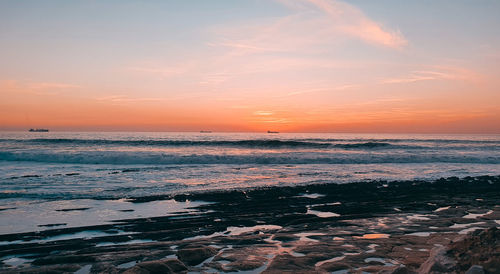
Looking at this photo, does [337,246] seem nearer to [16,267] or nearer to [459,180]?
[16,267]

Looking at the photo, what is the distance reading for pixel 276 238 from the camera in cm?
599

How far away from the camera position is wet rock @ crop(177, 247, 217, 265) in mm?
→ 4733

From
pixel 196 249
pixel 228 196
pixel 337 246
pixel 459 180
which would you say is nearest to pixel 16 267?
pixel 196 249

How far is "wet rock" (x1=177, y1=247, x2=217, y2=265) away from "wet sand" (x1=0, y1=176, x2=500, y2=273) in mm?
14

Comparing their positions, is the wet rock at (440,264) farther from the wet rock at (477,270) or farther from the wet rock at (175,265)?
the wet rock at (175,265)

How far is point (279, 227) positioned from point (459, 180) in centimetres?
1134

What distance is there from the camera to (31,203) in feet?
30.3

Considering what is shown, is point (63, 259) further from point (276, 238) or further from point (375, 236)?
point (375, 236)

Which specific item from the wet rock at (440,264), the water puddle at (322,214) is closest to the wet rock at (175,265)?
the wet rock at (440,264)

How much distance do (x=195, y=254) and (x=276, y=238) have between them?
5.47ft

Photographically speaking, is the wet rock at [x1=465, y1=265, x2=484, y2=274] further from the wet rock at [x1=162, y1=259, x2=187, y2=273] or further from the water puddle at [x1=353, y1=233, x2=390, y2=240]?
the wet rock at [x1=162, y1=259, x2=187, y2=273]

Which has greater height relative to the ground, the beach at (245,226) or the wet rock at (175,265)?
the wet rock at (175,265)

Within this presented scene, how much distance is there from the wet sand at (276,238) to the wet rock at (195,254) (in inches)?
0.6

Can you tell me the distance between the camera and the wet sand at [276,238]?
4492 millimetres
